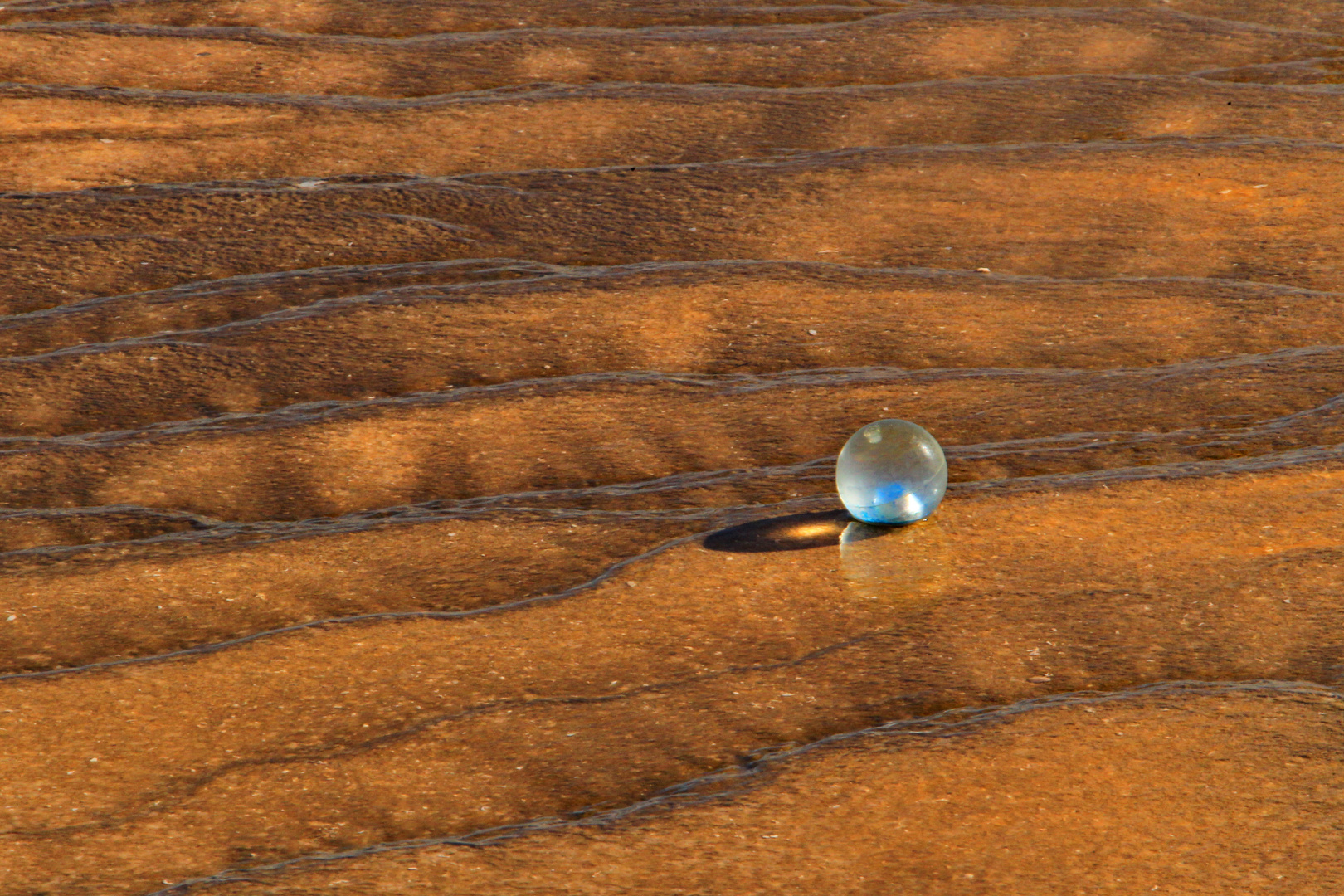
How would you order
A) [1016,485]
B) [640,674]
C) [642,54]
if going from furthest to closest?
[642,54] → [1016,485] → [640,674]

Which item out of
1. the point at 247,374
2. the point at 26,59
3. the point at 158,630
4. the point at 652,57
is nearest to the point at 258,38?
the point at 26,59

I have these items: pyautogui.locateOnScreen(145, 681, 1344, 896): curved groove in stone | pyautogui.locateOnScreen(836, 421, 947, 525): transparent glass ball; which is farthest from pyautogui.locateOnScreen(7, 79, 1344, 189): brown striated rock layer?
pyautogui.locateOnScreen(145, 681, 1344, 896): curved groove in stone

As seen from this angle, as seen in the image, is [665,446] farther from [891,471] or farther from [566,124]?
[566,124]

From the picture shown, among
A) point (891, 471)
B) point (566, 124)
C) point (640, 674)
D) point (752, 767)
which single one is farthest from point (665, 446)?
point (566, 124)

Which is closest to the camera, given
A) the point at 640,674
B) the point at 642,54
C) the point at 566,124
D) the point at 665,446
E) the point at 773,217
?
the point at 640,674

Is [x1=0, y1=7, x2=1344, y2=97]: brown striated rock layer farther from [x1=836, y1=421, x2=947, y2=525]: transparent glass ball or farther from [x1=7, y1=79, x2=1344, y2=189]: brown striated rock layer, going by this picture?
[x1=836, y1=421, x2=947, y2=525]: transparent glass ball

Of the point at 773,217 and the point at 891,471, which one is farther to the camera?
the point at 773,217

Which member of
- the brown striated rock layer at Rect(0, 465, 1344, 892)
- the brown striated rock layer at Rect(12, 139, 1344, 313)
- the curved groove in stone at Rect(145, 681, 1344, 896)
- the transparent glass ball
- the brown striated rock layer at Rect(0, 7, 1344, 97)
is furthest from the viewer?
the brown striated rock layer at Rect(0, 7, 1344, 97)

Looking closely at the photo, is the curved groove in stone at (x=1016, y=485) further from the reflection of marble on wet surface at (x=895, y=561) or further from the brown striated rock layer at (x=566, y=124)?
the brown striated rock layer at (x=566, y=124)
